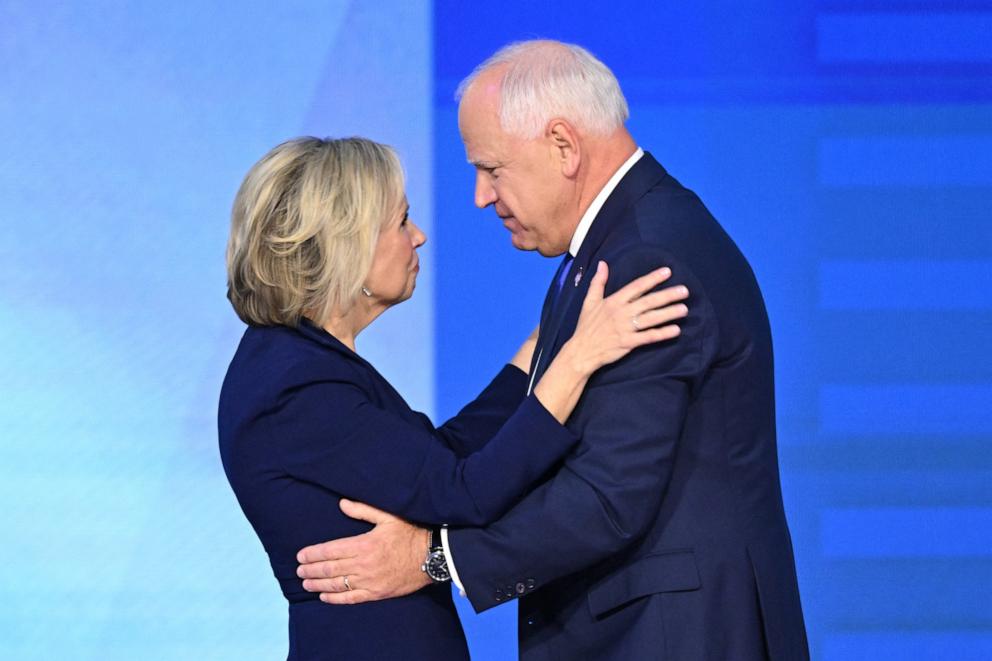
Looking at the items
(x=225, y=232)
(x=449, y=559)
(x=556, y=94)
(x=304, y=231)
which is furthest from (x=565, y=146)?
(x=225, y=232)

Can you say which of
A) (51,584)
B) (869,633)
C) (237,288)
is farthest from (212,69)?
(869,633)

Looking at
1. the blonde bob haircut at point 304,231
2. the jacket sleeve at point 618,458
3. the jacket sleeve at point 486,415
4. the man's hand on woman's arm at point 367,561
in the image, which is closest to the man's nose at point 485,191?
the blonde bob haircut at point 304,231

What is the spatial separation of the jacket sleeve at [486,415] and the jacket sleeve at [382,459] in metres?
0.41

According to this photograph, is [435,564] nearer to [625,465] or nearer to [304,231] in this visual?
[625,465]

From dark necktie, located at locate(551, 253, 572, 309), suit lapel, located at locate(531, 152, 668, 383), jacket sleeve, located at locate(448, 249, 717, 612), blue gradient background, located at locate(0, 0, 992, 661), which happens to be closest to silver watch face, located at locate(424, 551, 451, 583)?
jacket sleeve, located at locate(448, 249, 717, 612)

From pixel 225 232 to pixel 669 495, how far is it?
212 cm

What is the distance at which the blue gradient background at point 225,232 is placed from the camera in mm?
3678

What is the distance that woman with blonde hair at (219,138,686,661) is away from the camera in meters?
1.92

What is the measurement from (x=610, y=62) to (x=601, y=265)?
6.29 ft

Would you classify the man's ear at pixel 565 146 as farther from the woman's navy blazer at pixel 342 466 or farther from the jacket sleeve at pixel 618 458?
the woman's navy blazer at pixel 342 466

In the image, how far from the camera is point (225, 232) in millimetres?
3705

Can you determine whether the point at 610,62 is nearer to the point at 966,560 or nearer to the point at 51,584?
the point at 966,560

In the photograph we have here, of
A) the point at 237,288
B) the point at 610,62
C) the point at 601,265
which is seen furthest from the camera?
the point at 610,62

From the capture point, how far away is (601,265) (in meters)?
1.90
